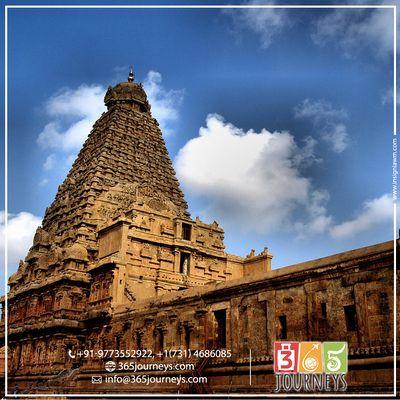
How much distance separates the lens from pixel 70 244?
164 feet

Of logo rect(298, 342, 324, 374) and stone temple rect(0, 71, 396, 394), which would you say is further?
stone temple rect(0, 71, 396, 394)

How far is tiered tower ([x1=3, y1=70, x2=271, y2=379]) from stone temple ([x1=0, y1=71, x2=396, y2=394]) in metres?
0.12

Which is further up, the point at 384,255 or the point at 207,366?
the point at 384,255

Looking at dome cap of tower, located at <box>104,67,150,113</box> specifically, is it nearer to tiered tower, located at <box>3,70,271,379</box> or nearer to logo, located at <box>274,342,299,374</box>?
→ tiered tower, located at <box>3,70,271,379</box>

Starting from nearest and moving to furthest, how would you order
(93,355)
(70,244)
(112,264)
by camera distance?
(93,355), (112,264), (70,244)

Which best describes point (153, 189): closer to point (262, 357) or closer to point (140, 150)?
point (140, 150)

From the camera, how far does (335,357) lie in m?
21.5

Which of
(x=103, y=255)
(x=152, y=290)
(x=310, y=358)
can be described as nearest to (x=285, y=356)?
(x=310, y=358)

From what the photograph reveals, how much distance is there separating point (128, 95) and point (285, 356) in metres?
52.7

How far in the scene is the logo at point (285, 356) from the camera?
21.8 meters

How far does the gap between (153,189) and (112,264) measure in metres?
18.6

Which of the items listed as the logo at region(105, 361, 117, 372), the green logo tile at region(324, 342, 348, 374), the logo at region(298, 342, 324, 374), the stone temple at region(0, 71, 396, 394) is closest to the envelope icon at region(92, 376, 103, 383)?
the stone temple at region(0, 71, 396, 394)

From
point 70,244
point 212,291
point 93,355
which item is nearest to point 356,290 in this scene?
point 212,291

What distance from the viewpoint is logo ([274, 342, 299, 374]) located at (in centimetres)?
2180
